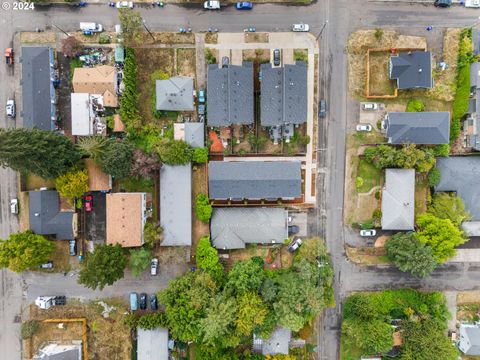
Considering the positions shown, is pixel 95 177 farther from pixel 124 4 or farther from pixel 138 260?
pixel 124 4

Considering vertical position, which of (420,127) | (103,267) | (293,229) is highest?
(420,127)

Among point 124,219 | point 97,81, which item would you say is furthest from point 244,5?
point 124,219

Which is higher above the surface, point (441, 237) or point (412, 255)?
point (441, 237)

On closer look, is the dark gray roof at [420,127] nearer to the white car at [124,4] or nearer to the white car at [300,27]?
the white car at [300,27]

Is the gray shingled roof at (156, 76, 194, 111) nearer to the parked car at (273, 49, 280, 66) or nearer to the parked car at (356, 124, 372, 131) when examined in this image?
the parked car at (273, 49, 280, 66)

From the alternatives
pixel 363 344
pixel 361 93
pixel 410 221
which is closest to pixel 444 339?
pixel 363 344

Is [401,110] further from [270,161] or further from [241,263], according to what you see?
[241,263]
